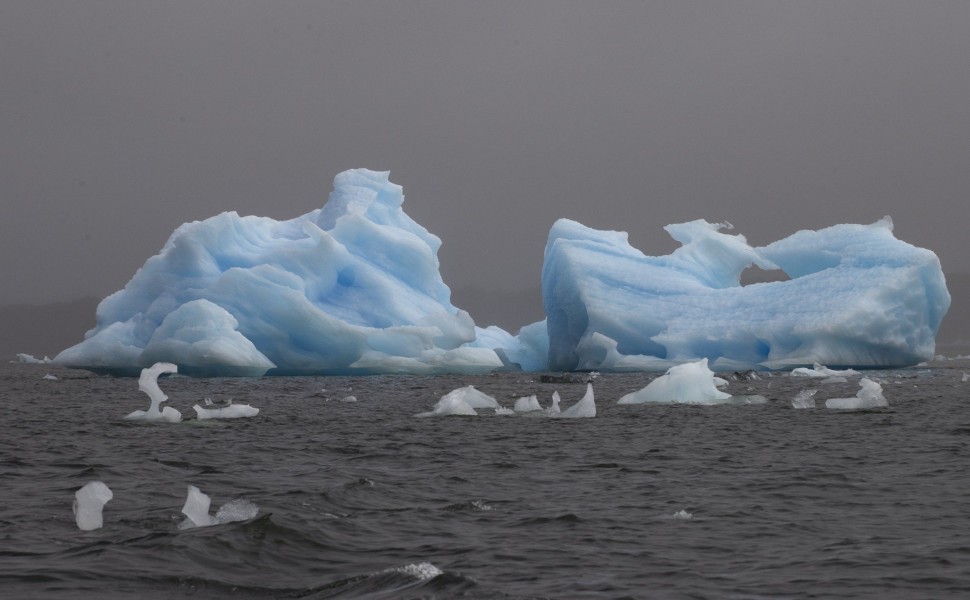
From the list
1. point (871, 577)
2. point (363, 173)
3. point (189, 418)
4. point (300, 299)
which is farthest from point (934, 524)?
point (363, 173)

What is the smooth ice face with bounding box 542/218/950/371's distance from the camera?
2952 centimetres

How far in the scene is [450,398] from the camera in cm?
1778

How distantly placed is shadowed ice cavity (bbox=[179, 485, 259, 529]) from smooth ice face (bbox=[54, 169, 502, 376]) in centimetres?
1971

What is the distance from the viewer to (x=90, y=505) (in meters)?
7.20

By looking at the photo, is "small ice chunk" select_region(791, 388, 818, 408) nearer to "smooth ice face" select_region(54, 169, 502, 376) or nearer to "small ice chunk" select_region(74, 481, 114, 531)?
"small ice chunk" select_region(74, 481, 114, 531)

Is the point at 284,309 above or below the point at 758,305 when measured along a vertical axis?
below

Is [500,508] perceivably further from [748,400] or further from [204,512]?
[748,400]

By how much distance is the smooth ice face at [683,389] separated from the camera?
19.9 metres

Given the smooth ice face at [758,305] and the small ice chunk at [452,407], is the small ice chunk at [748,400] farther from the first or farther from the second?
the smooth ice face at [758,305]

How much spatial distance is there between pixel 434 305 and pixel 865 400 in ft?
57.3

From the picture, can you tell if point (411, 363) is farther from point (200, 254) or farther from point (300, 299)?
point (200, 254)

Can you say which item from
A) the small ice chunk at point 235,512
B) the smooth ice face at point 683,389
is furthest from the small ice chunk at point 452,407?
the small ice chunk at point 235,512

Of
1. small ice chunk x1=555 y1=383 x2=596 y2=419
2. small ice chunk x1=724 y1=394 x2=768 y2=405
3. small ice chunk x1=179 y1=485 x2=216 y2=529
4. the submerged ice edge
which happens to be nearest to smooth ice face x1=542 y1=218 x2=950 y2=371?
the submerged ice edge

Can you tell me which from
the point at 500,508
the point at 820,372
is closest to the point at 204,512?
the point at 500,508
